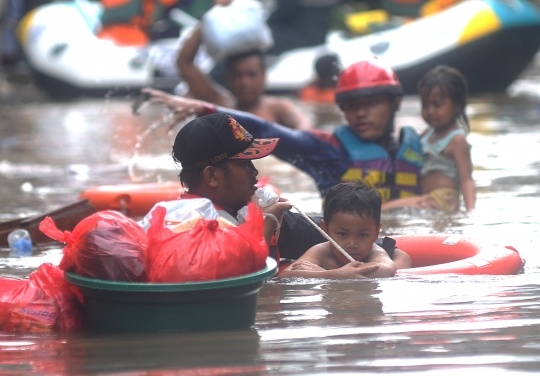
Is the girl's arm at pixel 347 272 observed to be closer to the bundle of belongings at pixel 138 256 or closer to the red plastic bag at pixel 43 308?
the bundle of belongings at pixel 138 256

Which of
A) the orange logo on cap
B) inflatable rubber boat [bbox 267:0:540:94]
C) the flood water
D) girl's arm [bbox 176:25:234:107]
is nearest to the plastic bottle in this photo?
the flood water

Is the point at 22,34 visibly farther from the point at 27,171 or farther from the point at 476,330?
the point at 476,330

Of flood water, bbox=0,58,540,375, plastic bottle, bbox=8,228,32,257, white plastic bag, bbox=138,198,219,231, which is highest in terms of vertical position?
white plastic bag, bbox=138,198,219,231

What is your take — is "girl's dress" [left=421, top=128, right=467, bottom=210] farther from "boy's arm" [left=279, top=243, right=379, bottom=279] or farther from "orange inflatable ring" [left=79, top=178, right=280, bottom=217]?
"boy's arm" [left=279, top=243, right=379, bottom=279]

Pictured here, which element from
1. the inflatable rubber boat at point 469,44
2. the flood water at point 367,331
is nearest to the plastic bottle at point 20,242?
the flood water at point 367,331

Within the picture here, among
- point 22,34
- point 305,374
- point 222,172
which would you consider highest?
point 22,34

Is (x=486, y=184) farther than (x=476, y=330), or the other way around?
(x=486, y=184)

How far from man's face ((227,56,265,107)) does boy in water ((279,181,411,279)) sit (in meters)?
2.95

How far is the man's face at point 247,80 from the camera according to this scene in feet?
22.7

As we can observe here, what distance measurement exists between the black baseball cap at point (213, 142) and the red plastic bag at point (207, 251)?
38 cm

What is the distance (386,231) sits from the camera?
5.28 metres

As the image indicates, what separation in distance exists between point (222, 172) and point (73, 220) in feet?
6.32

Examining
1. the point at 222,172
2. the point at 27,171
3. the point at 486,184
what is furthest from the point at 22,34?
the point at 222,172

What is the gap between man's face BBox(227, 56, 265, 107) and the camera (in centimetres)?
693
